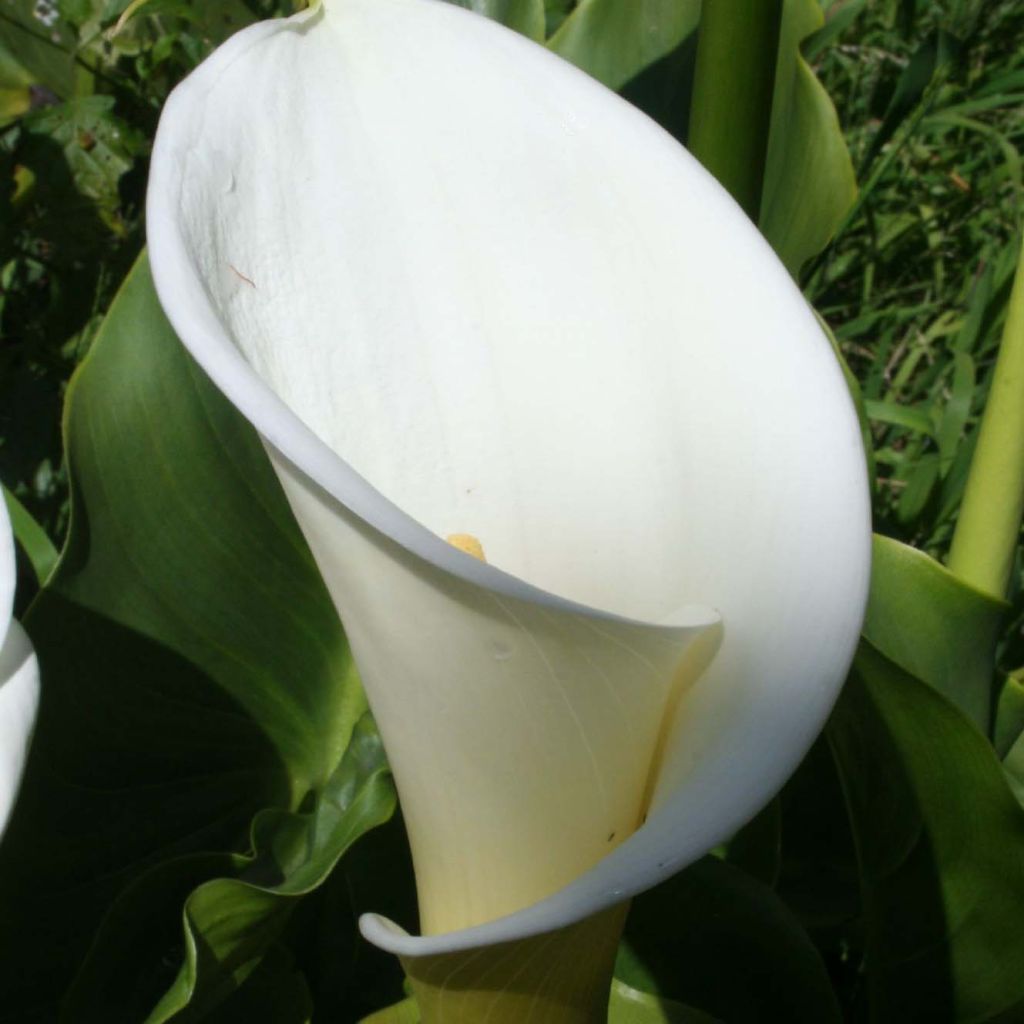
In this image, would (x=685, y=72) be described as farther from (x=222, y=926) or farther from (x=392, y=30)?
(x=222, y=926)

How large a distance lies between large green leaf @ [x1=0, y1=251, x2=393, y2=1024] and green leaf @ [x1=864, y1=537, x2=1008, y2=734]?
29 centimetres

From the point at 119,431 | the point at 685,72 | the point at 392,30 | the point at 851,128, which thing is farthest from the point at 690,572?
the point at 851,128

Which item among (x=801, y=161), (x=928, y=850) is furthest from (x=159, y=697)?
(x=801, y=161)

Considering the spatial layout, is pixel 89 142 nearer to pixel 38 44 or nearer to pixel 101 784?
pixel 38 44

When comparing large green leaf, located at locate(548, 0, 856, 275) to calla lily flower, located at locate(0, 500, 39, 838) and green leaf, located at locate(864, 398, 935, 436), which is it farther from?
calla lily flower, located at locate(0, 500, 39, 838)

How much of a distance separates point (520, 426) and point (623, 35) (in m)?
0.49

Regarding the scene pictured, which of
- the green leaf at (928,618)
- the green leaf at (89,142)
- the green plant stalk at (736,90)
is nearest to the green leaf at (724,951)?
the green leaf at (928,618)

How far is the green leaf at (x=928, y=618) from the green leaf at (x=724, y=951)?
0.16m

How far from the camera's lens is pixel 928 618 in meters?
0.76

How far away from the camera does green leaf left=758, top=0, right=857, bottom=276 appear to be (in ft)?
3.03

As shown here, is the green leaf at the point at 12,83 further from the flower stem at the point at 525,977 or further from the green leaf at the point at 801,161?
the flower stem at the point at 525,977

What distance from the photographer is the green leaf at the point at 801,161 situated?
92 centimetres

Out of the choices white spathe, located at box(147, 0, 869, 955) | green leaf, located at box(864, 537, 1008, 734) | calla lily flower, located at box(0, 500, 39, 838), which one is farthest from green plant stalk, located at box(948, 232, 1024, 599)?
calla lily flower, located at box(0, 500, 39, 838)

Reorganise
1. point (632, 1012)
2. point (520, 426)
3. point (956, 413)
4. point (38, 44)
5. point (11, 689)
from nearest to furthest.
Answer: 1. point (11, 689)
2. point (520, 426)
3. point (632, 1012)
4. point (956, 413)
5. point (38, 44)
